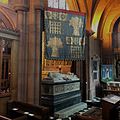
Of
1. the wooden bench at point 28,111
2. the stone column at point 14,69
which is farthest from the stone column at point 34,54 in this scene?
the wooden bench at point 28,111

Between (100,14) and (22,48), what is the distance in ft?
27.1

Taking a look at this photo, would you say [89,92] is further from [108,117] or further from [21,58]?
[108,117]

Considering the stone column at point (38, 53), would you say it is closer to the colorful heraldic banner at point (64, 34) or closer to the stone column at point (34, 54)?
the stone column at point (34, 54)

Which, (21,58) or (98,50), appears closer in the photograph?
(21,58)

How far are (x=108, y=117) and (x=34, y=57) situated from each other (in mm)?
3817

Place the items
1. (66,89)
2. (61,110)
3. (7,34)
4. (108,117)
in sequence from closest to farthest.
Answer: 1. (108,117)
2. (7,34)
3. (61,110)
4. (66,89)

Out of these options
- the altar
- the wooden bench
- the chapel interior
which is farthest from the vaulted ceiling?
the wooden bench

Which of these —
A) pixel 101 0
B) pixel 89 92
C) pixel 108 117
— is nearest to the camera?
pixel 108 117

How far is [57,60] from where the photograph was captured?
9.27 metres

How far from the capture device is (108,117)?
3.90 metres

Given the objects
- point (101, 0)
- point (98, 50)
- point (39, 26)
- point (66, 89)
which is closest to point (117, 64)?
point (98, 50)

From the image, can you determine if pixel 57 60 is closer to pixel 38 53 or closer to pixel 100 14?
pixel 38 53

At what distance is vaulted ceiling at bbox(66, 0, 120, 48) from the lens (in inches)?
474

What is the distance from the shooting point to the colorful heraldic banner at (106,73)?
13.9 metres
